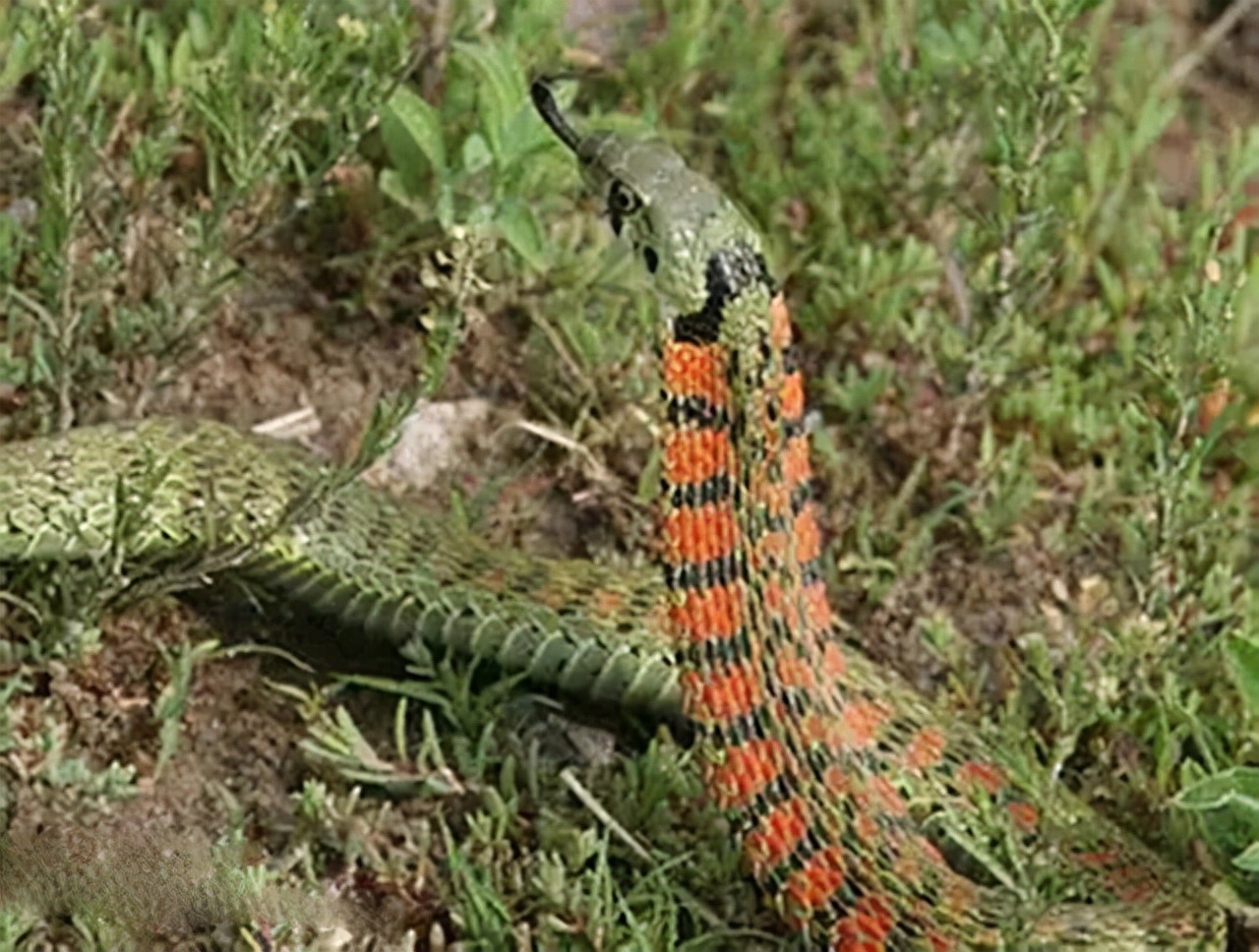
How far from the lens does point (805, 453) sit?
2.91 m

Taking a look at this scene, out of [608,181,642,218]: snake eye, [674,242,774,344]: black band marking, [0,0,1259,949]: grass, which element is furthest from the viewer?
[0,0,1259,949]: grass

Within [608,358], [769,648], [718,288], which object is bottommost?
[608,358]

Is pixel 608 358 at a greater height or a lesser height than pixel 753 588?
lesser

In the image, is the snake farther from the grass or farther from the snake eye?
the grass

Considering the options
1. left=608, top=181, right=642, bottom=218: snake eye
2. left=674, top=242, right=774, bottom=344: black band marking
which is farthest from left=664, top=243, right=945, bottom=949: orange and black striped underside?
left=608, top=181, right=642, bottom=218: snake eye

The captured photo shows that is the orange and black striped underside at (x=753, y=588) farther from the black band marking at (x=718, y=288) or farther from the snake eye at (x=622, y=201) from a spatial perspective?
the snake eye at (x=622, y=201)

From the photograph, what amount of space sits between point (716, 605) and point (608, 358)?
1.23 meters

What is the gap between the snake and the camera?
2.80 metres

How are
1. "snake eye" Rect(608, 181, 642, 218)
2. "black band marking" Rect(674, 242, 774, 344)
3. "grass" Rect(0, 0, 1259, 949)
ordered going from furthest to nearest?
"grass" Rect(0, 0, 1259, 949)
"snake eye" Rect(608, 181, 642, 218)
"black band marking" Rect(674, 242, 774, 344)

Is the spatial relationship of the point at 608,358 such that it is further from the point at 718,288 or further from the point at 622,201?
the point at 718,288

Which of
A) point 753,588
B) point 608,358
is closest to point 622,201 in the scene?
point 753,588

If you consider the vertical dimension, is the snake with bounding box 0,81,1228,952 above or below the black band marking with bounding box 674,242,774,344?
below

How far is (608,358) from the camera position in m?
3.96

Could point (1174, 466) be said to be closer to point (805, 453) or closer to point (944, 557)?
point (944, 557)
